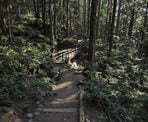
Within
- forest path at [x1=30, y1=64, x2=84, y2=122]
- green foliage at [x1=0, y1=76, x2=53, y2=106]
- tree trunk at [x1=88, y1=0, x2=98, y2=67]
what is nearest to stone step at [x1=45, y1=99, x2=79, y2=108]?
forest path at [x1=30, y1=64, x2=84, y2=122]

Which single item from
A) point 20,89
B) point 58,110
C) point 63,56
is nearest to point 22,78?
point 20,89

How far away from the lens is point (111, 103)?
779cm

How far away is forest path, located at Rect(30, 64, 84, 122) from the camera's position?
687cm

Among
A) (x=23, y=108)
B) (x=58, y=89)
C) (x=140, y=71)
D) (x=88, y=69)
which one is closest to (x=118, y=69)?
(x=140, y=71)

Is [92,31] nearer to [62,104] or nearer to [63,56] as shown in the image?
[62,104]

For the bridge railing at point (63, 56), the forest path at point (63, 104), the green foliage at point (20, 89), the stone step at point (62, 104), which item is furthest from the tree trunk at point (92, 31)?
Result: the bridge railing at point (63, 56)

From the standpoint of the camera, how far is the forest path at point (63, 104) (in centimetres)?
687

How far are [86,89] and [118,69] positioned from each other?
6.71 meters

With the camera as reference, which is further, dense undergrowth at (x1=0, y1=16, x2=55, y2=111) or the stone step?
the stone step

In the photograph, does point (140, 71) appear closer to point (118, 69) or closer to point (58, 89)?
point (118, 69)

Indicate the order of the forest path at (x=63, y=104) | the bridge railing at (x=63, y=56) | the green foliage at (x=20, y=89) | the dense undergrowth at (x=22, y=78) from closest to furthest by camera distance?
the forest path at (x=63, y=104), the green foliage at (x=20, y=89), the dense undergrowth at (x=22, y=78), the bridge railing at (x=63, y=56)

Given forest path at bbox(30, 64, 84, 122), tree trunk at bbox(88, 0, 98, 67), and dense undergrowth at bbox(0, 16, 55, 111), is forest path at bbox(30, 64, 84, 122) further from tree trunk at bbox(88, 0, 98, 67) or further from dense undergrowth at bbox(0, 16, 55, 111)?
tree trunk at bbox(88, 0, 98, 67)

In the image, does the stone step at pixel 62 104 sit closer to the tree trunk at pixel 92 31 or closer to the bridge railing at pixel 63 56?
the tree trunk at pixel 92 31

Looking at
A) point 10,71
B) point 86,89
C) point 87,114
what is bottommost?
point 87,114
